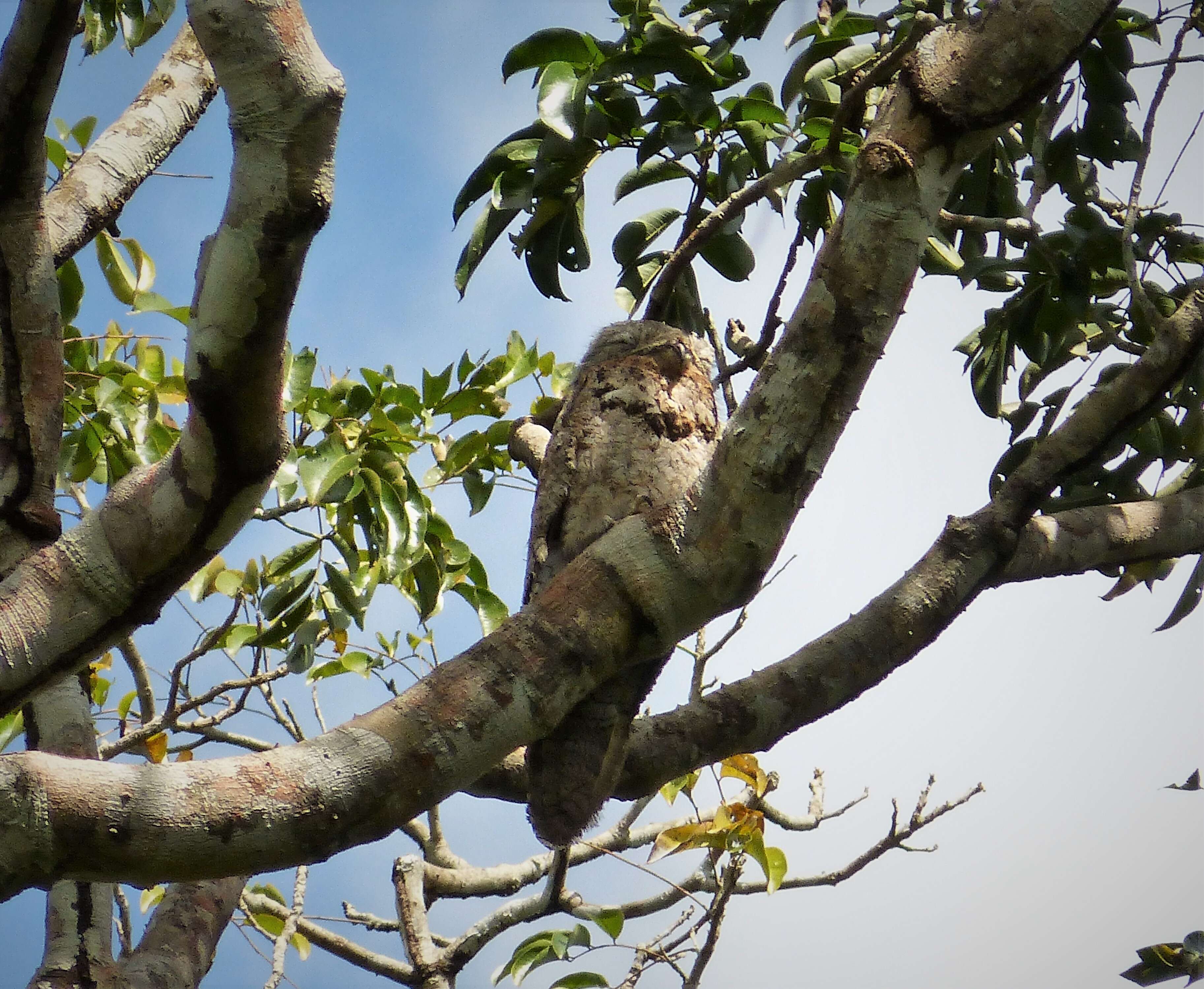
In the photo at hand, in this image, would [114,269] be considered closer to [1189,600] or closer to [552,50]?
[552,50]

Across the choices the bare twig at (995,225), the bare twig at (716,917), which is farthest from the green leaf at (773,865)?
the bare twig at (995,225)

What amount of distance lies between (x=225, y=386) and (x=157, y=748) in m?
2.62

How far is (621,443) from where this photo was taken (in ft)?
10.2

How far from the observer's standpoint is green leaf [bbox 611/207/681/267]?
3264mm

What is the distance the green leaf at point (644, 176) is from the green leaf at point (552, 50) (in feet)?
1.28

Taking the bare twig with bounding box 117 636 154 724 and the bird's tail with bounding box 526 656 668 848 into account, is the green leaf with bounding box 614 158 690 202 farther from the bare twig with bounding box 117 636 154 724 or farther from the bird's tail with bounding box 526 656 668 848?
the bare twig with bounding box 117 636 154 724

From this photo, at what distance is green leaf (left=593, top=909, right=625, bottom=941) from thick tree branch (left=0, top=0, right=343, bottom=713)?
245cm

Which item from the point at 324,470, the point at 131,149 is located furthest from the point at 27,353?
the point at 131,149

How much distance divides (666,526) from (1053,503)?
1.74 m

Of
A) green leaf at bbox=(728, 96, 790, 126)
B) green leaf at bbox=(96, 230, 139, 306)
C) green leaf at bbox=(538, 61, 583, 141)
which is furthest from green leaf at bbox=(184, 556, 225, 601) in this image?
green leaf at bbox=(728, 96, 790, 126)

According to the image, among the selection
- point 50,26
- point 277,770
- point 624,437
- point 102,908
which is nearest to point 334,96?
point 50,26

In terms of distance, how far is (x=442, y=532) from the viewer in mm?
3586

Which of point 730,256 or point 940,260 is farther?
point 730,256

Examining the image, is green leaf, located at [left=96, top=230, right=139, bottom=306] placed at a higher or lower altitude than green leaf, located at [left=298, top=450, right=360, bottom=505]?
higher
